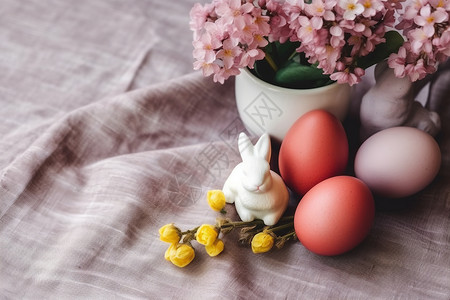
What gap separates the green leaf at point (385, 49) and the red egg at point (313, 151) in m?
0.08

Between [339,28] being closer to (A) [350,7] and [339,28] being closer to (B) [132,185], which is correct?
(A) [350,7]

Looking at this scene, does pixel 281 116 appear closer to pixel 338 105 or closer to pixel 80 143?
pixel 338 105

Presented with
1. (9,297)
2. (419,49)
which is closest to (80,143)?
(9,297)

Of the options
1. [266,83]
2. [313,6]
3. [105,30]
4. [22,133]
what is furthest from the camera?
[105,30]

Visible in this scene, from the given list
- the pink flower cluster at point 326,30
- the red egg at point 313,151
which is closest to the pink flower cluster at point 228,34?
the pink flower cluster at point 326,30

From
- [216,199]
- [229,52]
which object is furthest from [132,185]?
[229,52]

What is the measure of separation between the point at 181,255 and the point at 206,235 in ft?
0.12

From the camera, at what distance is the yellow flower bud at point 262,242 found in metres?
0.60

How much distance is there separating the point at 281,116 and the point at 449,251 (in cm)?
26

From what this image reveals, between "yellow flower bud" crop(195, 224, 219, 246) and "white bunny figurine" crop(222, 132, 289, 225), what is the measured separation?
0.17 feet

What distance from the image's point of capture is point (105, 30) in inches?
37.8

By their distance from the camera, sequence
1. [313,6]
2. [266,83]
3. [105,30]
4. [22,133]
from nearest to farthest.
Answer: [313,6]
[266,83]
[22,133]
[105,30]

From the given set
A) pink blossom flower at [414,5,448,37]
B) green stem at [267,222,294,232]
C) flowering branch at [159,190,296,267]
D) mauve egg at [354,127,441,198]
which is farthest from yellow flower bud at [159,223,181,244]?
pink blossom flower at [414,5,448,37]

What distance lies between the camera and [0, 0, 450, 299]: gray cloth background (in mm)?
602
